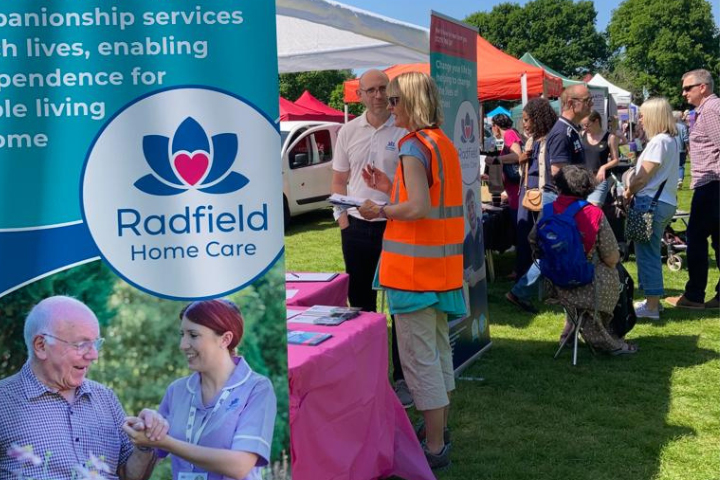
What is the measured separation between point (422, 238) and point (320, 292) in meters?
0.80

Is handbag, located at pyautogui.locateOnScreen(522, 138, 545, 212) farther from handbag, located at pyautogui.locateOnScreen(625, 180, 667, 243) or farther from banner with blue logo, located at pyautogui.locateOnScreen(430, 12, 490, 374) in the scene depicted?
banner with blue logo, located at pyautogui.locateOnScreen(430, 12, 490, 374)

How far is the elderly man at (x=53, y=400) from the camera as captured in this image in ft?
6.31

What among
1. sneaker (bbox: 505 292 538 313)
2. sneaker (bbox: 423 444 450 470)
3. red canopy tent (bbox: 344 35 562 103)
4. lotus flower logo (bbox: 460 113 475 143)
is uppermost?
red canopy tent (bbox: 344 35 562 103)

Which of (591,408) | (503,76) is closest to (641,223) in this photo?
(591,408)

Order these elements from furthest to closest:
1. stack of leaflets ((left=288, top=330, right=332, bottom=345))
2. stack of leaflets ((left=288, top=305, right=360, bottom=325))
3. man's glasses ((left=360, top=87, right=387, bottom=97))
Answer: man's glasses ((left=360, top=87, right=387, bottom=97)) < stack of leaflets ((left=288, top=305, right=360, bottom=325)) < stack of leaflets ((left=288, top=330, right=332, bottom=345))

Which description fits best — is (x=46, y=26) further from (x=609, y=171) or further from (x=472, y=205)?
(x=609, y=171)

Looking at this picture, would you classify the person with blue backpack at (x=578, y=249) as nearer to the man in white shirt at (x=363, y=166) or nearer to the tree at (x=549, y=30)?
the man in white shirt at (x=363, y=166)

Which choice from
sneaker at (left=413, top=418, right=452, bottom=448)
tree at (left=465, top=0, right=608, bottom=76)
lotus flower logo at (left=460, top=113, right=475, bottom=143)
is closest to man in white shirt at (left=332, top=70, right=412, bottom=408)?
sneaker at (left=413, top=418, right=452, bottom=448)

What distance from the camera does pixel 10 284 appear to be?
192 centimetres

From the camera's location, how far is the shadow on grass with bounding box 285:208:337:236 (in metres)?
12.7

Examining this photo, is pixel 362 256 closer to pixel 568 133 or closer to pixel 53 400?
pixel 568 133

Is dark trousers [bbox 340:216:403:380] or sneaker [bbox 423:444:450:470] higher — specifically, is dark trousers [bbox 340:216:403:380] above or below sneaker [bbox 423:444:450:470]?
above

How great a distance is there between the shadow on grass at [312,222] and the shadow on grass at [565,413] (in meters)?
7.12

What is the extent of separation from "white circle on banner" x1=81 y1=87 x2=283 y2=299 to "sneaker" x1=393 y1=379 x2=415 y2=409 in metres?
2.75
